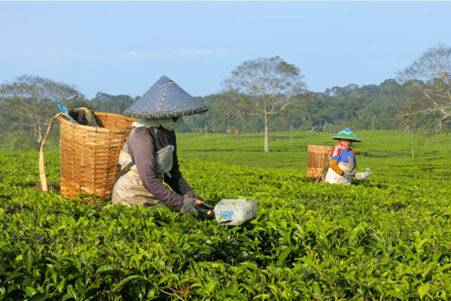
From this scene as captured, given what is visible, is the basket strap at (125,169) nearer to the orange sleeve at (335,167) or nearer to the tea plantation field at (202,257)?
the tea plantation field at (202,257)

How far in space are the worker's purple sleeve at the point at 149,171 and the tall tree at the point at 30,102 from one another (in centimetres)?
3976

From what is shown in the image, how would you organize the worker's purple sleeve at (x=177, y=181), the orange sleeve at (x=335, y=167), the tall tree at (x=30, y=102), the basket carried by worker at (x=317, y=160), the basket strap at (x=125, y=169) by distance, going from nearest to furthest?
1. the basket strap at (x=125, y=169)
2. the worker's purple sleeve at (x=177, y=181)
3. the orange sleeve at (x=335, y=167)
4. the basket carried by worker at (x=317, y=160)
5. the tall tree at (x=30, y=102)

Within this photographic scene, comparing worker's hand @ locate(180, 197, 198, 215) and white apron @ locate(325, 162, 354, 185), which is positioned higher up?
worker's hand @ locate(180, 197, 198, 215)

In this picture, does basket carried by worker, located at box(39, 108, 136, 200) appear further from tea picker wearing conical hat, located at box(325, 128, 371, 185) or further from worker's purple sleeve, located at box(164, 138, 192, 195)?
tea picker wearing conical hat, located at box(325, 128, 371, 185)

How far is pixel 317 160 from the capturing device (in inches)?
370

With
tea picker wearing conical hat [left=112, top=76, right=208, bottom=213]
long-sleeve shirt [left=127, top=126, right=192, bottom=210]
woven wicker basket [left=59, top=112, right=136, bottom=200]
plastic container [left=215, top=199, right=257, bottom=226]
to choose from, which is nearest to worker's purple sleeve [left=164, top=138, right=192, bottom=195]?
tea picker wearing conical hat [left=112, top=76, right=208, bottom=213]

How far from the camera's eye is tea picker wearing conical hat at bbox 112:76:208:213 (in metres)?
3.04

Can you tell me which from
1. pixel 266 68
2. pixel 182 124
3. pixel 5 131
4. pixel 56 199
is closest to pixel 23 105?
pixel 5 131

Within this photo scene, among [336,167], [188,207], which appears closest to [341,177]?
[336,167]

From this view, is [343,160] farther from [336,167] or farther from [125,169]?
[125,169]

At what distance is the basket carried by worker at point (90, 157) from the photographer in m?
3.40

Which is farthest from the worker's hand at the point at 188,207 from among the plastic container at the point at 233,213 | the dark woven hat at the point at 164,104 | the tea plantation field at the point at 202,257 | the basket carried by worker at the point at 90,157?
the basket carried by worker at the point at 90,157

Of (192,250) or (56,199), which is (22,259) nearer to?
(192,250)

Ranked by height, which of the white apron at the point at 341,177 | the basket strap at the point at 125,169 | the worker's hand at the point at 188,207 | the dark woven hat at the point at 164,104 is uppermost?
the dark woven hat at the point at 164,104
